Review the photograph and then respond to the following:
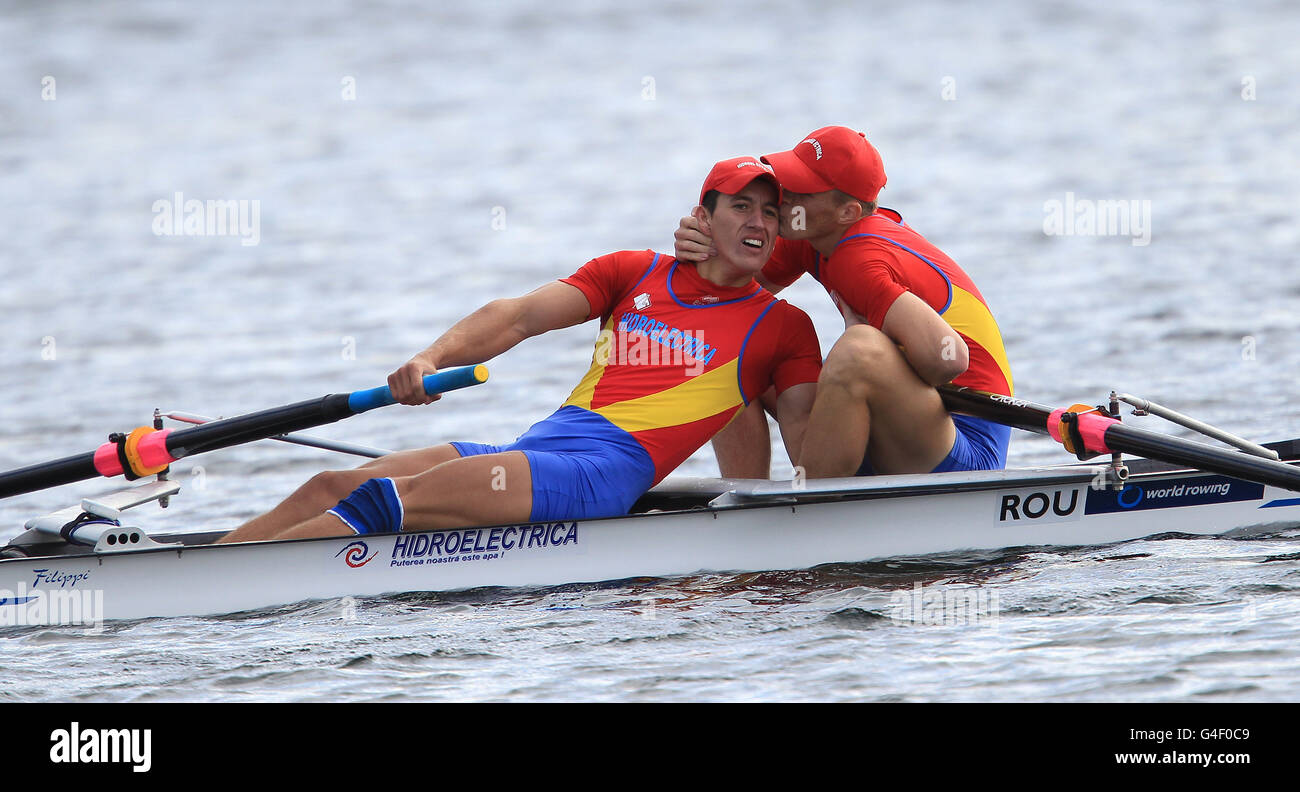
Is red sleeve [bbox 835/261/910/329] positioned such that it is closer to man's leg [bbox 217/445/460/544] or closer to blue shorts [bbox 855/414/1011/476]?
blue shorts [bbox 855/414/1011/476]

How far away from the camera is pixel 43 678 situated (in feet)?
18.7

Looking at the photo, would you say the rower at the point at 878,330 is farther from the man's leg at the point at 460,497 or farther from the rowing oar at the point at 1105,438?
the man's leg at the point at 460,497

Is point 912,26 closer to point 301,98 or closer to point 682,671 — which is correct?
point 301,98

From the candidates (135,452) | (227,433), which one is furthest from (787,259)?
(135,452)

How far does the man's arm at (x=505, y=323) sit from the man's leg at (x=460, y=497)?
0.45 metres

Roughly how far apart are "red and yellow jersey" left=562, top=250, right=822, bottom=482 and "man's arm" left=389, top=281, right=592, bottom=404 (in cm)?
15

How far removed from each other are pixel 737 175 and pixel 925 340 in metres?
1.05

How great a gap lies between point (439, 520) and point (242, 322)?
30.4 feet

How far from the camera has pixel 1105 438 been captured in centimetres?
623

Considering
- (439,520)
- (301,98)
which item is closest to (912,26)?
(301,98)

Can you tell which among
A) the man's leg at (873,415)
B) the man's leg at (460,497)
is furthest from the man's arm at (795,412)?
the man's leg at (460,497)

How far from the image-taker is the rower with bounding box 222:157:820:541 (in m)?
6.20

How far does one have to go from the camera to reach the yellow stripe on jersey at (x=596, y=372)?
662cm

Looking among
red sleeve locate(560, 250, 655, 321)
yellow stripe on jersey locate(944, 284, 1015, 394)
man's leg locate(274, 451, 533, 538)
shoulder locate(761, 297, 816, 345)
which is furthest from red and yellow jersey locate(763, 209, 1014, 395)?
man's leg locate(274, 451, 533, 538)
